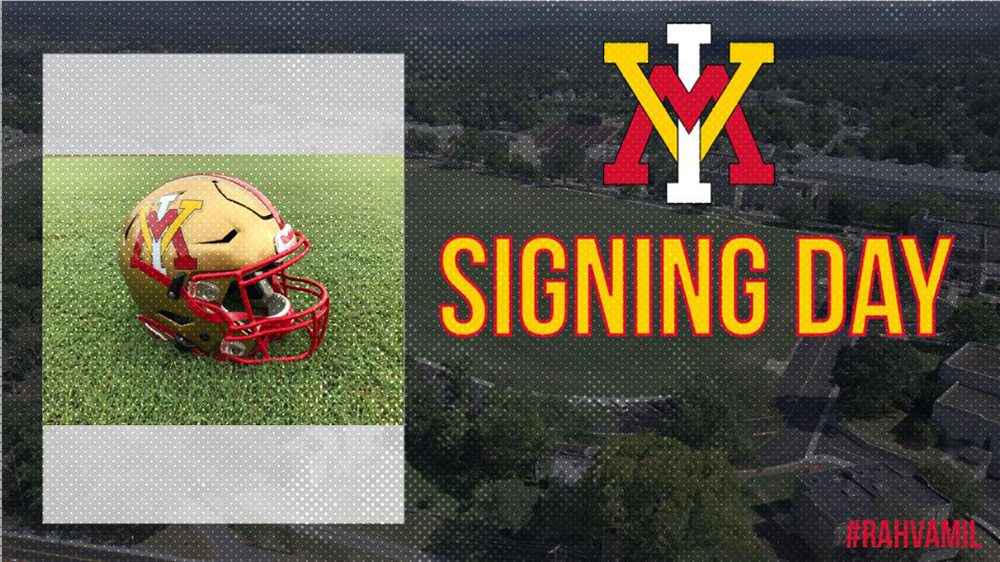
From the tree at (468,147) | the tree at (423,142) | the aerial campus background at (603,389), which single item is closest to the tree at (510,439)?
the aerial campus background at (603,389)

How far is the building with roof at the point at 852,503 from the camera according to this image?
359 inches

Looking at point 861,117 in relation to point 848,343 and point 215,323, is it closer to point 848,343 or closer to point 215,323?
point 848,343

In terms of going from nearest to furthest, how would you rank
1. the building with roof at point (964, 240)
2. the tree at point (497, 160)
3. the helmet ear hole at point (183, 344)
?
the helmet ear hole at point (183, 344) → the tree at point (497, 160) → the building with roof at point (964, 240)

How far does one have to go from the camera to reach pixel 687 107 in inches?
272

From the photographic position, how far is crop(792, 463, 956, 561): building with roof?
912 centimetres

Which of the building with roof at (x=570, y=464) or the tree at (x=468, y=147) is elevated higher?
the tree at (x=468, y=147)

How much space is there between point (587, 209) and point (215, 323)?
9.71 meters

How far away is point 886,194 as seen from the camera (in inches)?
733

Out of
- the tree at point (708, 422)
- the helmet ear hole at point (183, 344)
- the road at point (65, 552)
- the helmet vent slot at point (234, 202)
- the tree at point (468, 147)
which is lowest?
the road at point (65, 552)

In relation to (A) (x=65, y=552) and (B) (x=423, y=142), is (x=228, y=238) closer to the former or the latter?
(A) (x=65, y=552)

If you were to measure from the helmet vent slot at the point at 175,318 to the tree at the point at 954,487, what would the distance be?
7.89 meters

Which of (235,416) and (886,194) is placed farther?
(886,194)

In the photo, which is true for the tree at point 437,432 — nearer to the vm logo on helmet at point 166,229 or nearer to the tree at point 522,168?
the vm logo on helmet at point 166,229

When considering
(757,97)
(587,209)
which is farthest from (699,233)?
(757,97)
